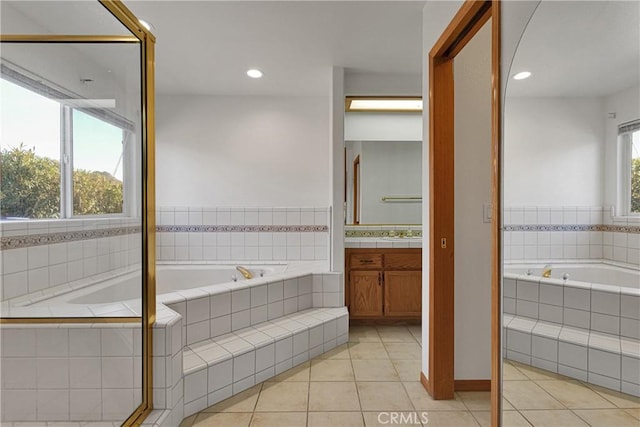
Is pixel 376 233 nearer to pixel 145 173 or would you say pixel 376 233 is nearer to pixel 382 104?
pixel 382 104

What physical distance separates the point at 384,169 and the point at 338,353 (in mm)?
2084

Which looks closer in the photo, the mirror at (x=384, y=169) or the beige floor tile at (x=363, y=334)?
the beige floor tile at (x=363, y=334)

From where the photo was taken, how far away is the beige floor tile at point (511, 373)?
3.73 feet

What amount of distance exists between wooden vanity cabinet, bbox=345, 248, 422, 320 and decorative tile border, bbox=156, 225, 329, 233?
0.70 metres

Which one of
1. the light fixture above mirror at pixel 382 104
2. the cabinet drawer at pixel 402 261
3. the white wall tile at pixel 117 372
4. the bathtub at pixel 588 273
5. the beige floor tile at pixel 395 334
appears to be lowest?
the beige floor tile at pixel 395 334

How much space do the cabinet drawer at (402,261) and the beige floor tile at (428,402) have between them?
1275mm

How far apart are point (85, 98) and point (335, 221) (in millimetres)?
2059

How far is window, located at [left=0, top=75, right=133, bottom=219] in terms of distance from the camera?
4.99ft

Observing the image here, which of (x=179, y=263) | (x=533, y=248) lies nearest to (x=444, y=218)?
(x=533, y=248)

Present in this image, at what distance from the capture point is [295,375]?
86.4 inches

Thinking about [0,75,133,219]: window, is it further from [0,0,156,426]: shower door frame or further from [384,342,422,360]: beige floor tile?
[384,342,422,360]: beige floor tile

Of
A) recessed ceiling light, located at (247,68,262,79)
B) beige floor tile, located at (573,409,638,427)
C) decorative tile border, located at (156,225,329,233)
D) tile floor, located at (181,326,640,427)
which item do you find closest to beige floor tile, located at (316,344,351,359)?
tile floor, located at (181,326,640,427)

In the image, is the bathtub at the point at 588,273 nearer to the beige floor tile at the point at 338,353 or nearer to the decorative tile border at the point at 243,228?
the beige floor tile at the point at 338,353

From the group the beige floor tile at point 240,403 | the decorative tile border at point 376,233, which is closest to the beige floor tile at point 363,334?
the decorative tile border at point 376,233
